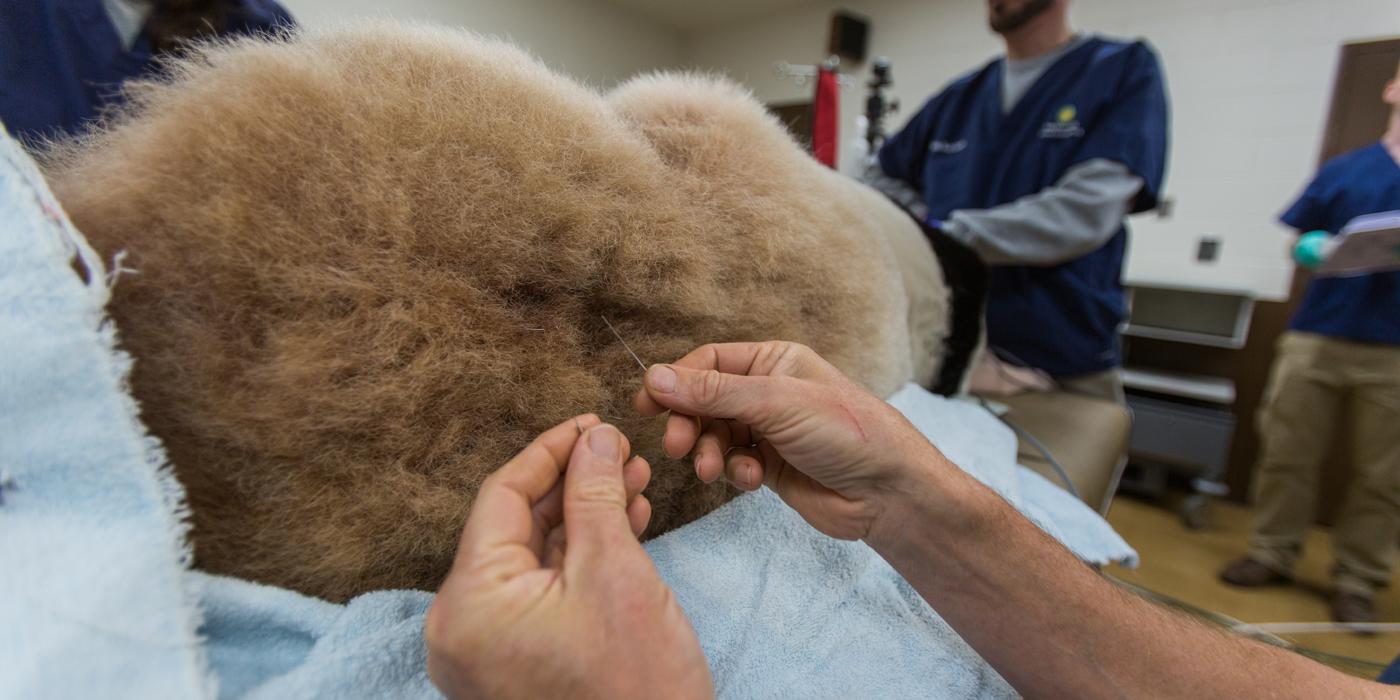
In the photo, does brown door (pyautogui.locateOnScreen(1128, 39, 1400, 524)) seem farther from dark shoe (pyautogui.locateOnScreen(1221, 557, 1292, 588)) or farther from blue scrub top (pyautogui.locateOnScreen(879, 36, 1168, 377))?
blue scrub top (pyautogui.locateOnScreen(879, 36, 1168, 377))

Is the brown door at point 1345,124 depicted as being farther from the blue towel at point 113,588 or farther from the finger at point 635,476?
the blue towel at point 113,588

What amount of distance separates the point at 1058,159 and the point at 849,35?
273 cm

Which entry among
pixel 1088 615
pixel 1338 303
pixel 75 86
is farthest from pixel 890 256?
pixel 1338 303

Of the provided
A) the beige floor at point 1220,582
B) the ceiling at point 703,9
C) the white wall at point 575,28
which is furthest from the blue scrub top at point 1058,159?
the ceiling at point 703,9

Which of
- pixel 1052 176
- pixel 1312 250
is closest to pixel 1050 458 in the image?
pixel 1052 176

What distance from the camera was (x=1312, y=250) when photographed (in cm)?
162

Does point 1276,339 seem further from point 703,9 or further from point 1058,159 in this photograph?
point 703,9

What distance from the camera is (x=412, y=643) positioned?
0.38 m

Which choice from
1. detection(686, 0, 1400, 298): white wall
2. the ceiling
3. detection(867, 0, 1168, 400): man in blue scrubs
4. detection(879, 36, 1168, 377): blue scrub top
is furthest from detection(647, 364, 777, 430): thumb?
the ceiling

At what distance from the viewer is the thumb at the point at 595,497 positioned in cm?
33

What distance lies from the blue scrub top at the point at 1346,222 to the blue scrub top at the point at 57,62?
8.89 ft

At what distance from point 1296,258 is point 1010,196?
39.5 inches

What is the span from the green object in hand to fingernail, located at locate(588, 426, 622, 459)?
216 centimetres

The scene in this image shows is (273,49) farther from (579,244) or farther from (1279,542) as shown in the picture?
(1279,542)
